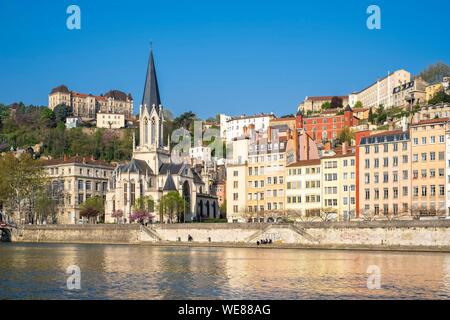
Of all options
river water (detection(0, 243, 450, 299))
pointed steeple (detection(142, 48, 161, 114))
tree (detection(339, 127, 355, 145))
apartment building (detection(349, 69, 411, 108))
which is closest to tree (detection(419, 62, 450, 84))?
apartment building (detection(349, 69, 411, 108))

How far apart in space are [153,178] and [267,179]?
91.3ft

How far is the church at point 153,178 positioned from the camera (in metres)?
120

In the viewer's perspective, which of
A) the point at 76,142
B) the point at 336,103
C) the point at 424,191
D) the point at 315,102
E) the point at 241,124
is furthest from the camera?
the point at 315,102

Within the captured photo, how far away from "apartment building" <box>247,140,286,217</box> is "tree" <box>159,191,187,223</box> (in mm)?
12351

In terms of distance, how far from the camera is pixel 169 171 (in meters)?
124

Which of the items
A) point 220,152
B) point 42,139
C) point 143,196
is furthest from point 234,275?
point 42,139

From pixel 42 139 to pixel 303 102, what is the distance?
66.5 metres

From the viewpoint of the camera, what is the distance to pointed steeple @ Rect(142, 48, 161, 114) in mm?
129625

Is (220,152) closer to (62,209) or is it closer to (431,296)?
(62,209)

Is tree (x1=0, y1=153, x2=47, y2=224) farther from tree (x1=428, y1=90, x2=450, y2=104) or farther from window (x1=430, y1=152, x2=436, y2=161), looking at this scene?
tree (x1=428, y1=90, x2=450, y2=104)

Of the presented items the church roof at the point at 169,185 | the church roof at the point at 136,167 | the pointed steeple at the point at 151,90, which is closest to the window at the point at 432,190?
the church roof at the point at 169,185

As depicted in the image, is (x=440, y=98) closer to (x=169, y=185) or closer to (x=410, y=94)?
(x=410, y=94)

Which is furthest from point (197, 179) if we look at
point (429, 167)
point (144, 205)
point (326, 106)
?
point (326, 106)

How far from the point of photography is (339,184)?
93938mm
